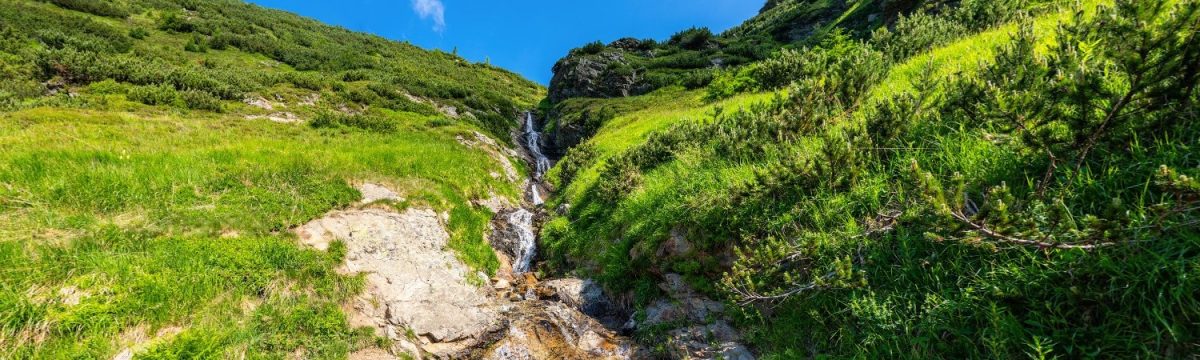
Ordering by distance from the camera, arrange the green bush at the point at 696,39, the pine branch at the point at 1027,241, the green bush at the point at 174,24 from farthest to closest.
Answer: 1. the green bush at the point at 696,39
2. the green bush at the point at 174,24
3. the pine branch at the point at 1027,241

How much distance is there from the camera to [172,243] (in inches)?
277

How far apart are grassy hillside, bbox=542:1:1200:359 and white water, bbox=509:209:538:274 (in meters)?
4.29

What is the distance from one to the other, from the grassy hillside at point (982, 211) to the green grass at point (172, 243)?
19.3 feet

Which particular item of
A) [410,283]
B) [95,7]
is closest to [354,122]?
[410,283]

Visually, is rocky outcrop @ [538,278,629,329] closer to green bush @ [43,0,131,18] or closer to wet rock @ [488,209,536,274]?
wet rock @ [488,209,536,274]

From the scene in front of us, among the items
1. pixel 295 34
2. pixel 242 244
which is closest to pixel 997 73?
pixel 242 244

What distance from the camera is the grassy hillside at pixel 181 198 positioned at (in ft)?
18.6

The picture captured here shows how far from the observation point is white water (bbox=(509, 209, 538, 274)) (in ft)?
39.3

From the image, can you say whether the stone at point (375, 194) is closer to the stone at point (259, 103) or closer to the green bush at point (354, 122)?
the green bush at point (354, 122)

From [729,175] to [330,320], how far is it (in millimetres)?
7405

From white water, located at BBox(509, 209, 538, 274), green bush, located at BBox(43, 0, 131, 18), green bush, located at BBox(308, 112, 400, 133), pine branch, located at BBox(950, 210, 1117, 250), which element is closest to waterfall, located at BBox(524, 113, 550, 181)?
green bush, located at BBox(308, 112, 400, 133)

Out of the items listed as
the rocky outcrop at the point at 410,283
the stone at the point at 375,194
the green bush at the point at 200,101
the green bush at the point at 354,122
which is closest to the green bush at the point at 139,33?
the green bush at the point at 200,101

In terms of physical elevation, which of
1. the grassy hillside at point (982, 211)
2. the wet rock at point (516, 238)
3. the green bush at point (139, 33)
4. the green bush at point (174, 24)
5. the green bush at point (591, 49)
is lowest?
the wet rock at point (516, 238)

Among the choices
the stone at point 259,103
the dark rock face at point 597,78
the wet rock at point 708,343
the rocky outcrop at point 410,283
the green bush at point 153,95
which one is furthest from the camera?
the dark rock face at point 597,78
